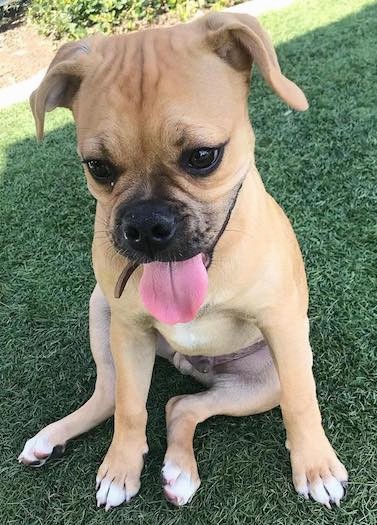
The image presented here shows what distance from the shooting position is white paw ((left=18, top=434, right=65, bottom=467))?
2.67 metres

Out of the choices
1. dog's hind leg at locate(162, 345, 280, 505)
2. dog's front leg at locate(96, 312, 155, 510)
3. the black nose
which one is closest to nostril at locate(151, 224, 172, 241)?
the black nose

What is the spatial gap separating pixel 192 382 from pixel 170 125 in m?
1.40

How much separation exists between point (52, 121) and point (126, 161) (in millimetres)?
3302

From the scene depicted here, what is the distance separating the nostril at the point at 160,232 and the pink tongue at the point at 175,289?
0.20 metres

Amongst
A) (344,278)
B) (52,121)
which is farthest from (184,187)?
(52,121)

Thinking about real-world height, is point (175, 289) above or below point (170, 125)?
below

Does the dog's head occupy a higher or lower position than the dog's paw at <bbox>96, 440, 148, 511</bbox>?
higher

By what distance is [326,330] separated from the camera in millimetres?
3033

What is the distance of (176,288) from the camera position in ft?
7.29

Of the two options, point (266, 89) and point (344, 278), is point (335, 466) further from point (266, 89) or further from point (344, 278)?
point (266, 89)

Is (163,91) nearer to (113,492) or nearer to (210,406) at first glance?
(210,406)

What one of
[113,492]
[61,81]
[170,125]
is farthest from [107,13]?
[113,492]

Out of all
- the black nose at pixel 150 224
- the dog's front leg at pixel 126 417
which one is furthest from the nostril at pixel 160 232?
the dog's front leg at pixel 126 417

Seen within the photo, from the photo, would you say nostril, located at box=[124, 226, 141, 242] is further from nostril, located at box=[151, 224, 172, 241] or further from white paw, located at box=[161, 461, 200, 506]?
white paw, located at box=[161, 461, 200, 506]
